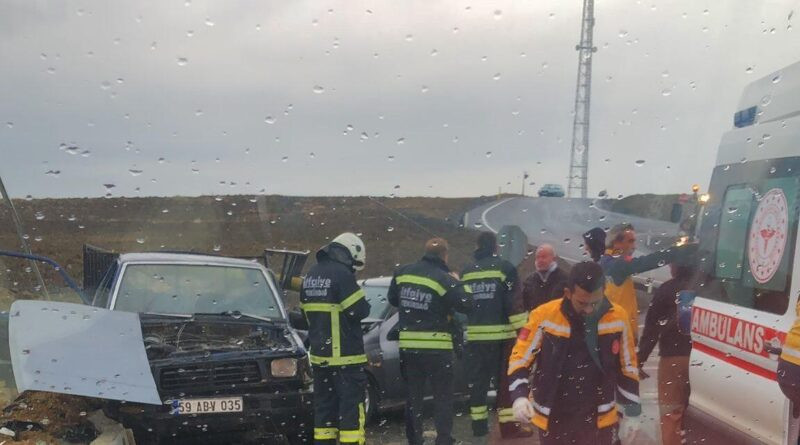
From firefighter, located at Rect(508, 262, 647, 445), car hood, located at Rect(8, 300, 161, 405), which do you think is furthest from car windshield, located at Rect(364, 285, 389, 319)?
firefighter, located at Rect(508, 262, 647, 445)

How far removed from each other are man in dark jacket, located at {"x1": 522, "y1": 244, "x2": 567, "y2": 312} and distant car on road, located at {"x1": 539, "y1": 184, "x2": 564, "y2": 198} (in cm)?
134

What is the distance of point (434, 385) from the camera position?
6.22 metres

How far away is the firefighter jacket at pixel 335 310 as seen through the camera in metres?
5.67

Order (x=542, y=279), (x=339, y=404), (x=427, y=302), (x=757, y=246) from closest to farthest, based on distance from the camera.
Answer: (x=757, y=246) < (x=339, y=404) < (x=427, y=302) < (x=542, y=279)

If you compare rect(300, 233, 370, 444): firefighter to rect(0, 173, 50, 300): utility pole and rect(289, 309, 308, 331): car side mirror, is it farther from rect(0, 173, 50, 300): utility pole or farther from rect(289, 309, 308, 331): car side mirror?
rect(0, 173, 50, 300): utility pole

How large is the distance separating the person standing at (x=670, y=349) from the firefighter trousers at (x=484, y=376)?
1.38m

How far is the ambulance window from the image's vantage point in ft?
12.2

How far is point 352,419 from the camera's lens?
5.72 metres

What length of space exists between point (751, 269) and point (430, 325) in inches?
100

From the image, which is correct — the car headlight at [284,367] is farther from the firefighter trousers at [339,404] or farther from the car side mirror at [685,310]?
the car side mirror at [685,310]

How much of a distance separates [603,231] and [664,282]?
1.57 ft

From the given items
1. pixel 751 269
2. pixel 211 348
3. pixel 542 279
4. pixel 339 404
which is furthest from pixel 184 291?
pixel 751 269

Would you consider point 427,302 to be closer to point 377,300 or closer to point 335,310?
point 335,310

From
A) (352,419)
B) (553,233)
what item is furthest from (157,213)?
(553,233)
